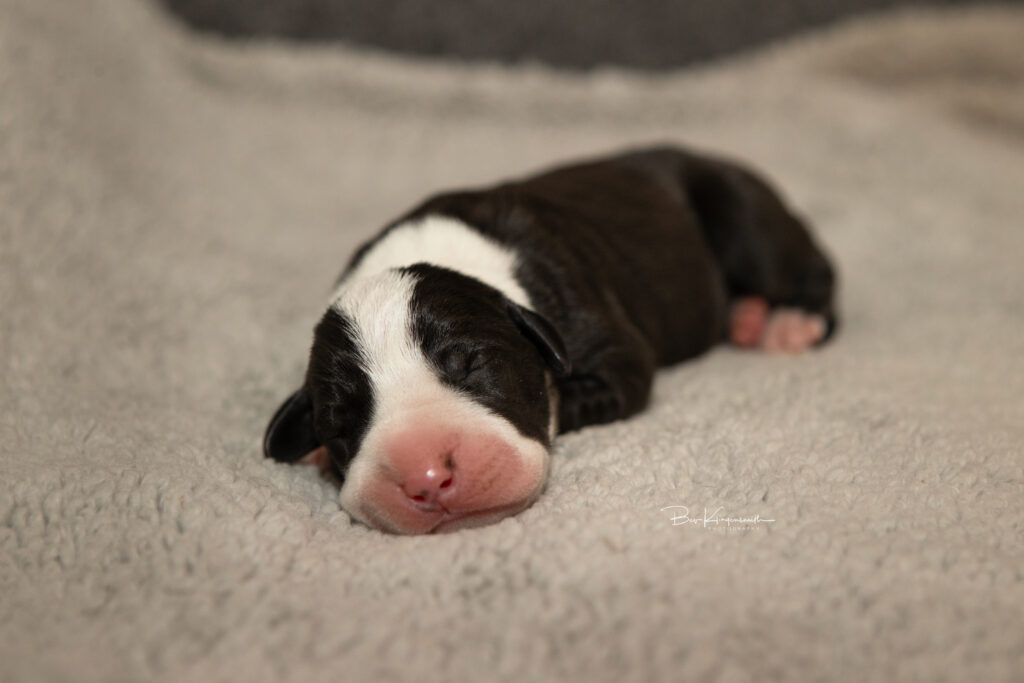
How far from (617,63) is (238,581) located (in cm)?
406

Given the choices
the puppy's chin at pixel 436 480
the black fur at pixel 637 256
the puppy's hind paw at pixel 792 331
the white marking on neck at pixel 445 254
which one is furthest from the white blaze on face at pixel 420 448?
the puppy's hind paw at pixel 792 331

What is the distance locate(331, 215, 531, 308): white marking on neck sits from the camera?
2.45 metres

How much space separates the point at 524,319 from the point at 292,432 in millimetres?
650

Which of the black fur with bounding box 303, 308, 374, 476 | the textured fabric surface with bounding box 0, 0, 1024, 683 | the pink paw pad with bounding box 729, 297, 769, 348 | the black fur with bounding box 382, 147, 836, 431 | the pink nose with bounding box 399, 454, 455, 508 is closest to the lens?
the textured fabric surface with bounding box 0, 0, 1024, 683

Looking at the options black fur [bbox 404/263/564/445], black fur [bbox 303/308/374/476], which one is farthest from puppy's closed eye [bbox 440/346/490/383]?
black fur [bbox 303/308/374/476]

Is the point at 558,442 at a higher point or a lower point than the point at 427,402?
lower

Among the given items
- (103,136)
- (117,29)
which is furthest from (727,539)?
(117,29)

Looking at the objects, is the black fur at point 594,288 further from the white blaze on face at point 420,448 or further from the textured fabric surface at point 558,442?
the textured fabric surface at point 558,442

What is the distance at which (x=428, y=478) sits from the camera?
1793mm

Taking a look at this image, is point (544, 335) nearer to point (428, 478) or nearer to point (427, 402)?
point (427, 402)

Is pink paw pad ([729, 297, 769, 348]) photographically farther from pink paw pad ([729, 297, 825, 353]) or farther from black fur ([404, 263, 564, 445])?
black fur ([404, 263, 564, 445])

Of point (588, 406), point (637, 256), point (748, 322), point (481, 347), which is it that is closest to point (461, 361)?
point (481, 347)

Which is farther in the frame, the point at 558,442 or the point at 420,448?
the point at 558,442

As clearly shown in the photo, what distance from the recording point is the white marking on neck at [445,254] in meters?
2.45
